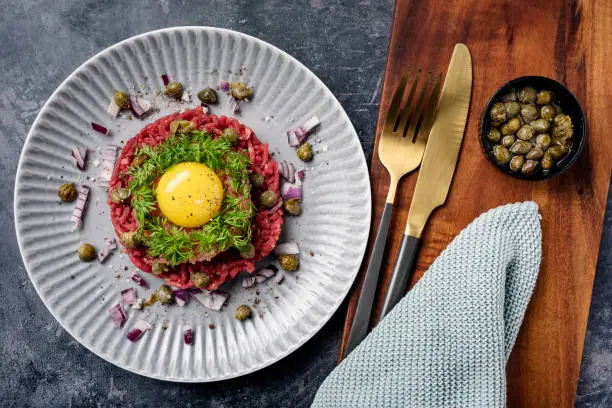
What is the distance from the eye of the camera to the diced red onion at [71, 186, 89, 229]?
338cm

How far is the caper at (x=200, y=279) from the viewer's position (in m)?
3.22

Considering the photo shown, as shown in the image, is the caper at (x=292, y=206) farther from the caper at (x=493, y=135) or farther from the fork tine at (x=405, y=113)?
the caper at (x=493, y=135)

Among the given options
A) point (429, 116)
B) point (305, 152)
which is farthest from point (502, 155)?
point (305, 152)

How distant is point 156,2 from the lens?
3668 millimetres

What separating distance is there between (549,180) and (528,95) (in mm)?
558

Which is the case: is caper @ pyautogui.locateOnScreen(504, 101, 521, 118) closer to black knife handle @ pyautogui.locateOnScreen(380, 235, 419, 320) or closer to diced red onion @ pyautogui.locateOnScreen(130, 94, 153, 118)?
black knife handle @ pyautogui.locateOnScreen(380, 235, 419, 320)

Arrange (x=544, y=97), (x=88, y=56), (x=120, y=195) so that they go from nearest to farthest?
(x=544, y=97), (x=120, y=195), (x=88, y=56)

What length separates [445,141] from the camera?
10.5 ft

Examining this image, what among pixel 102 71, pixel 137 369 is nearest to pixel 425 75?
pixel 102 71

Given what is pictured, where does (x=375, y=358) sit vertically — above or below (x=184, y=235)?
below

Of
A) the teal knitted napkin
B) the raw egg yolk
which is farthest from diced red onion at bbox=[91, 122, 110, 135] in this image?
the teal knitted napkin

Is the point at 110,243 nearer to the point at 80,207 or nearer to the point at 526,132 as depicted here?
the point at 80,207

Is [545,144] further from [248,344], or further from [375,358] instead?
[248,344]

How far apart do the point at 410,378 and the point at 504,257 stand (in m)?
0.89
